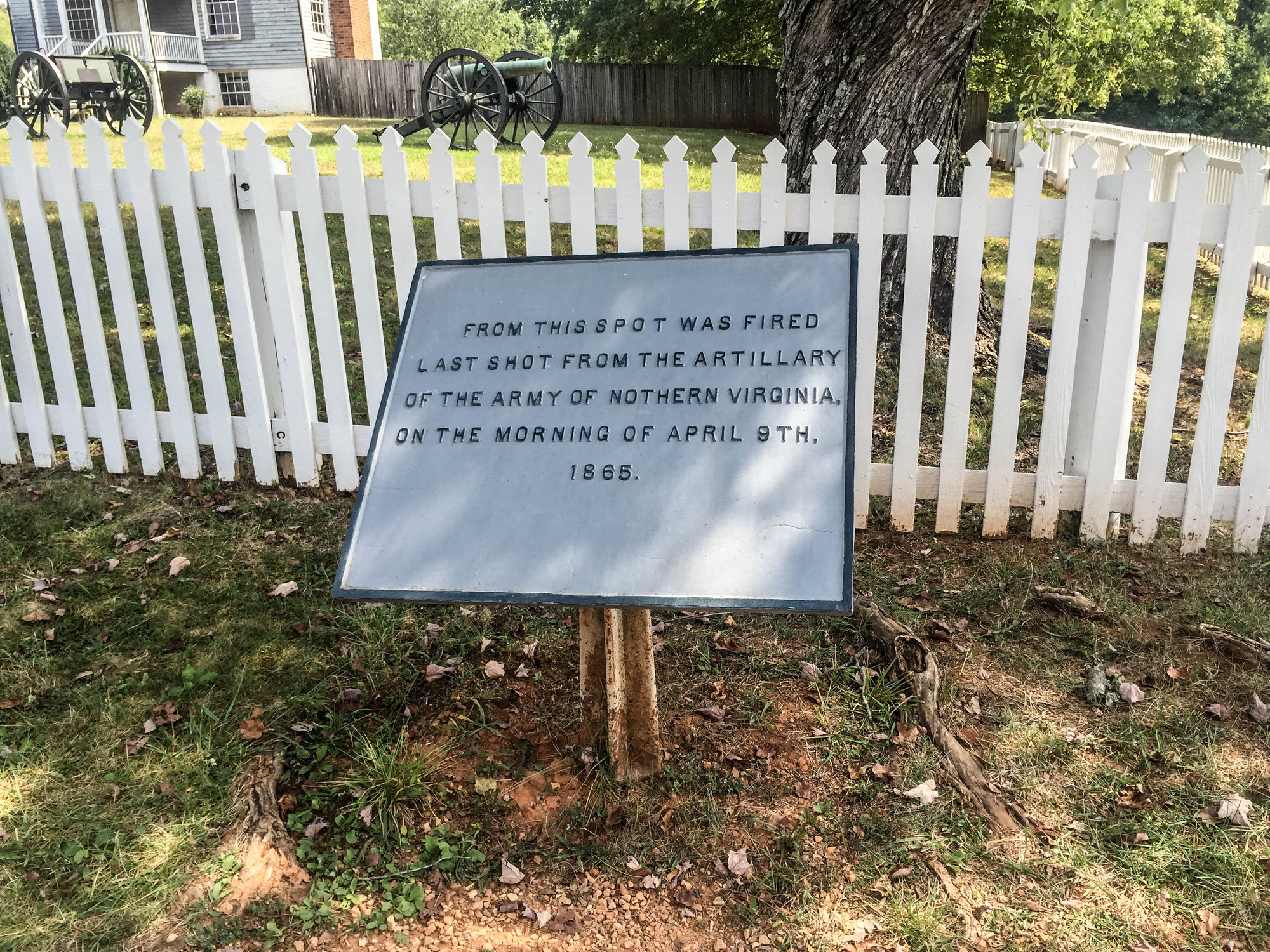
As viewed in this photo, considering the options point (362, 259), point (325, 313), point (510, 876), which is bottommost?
point (510, 876)

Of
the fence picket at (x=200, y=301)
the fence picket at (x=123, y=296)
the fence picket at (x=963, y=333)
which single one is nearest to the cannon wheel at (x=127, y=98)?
the fence picket at (x=123, y=296)

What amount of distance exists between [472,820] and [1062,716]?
6.30 ft

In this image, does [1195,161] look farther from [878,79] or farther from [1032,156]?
[878,79]

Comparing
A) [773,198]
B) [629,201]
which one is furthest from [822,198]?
[629,201]

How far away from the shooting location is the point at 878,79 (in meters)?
5.47

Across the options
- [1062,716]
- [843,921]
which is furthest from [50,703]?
[1062,716]

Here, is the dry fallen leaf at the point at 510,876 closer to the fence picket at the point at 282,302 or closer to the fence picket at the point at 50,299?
the fence picket at the point at 282,302

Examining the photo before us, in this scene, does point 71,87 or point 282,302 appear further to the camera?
point 71,87

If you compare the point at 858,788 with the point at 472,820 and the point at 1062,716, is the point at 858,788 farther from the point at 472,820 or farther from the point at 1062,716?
the point at 472,820

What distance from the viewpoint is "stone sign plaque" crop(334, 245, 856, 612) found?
2.48 meters

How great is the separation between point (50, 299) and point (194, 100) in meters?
25.8

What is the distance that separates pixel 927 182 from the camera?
3.95 m

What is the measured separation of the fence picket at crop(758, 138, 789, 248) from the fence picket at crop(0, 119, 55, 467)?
354 cm

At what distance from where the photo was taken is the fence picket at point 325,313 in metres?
4.39
